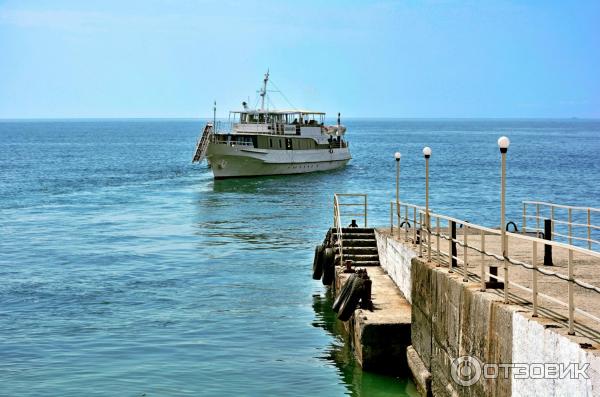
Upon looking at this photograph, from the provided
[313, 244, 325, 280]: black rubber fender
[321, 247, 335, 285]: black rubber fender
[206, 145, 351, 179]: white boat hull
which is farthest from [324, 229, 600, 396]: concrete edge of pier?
[206, 145, 351, 179]: white boat hull

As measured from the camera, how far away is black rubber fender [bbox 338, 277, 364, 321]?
650 inches

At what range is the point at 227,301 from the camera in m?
23.1

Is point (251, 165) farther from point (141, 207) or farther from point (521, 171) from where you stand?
point (521, 171)

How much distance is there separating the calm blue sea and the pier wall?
1.36m

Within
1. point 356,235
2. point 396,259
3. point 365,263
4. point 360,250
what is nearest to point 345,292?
point 396,259

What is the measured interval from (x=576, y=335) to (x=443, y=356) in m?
4.19

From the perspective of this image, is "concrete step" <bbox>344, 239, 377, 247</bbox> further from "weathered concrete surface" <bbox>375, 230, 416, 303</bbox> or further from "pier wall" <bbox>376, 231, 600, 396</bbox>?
"pier wall" <bbox>376, 231, 600, 396</bbox>

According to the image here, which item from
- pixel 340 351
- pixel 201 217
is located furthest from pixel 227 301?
pixel 201 217

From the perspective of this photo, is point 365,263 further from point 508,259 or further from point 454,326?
point 508,259

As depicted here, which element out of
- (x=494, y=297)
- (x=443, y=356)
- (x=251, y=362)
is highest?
(x=494, y=297)

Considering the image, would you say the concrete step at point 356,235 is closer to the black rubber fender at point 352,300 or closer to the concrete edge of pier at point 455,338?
the concrete edge of pier at point 455,338

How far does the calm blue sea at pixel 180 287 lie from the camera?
16422 millimetres

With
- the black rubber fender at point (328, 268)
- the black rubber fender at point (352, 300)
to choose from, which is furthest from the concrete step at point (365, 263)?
the black rubber fender at point (352, 300)

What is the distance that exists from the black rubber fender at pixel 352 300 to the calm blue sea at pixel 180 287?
1044 mm
